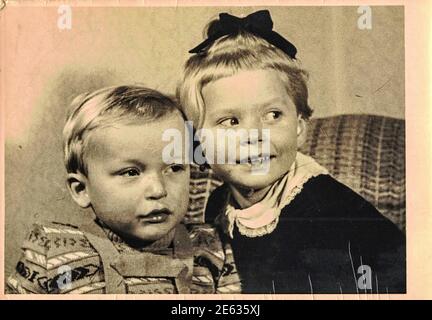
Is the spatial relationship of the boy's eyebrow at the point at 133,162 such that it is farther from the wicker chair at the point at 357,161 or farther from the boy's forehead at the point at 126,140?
the wicker chair at the point at 357,161

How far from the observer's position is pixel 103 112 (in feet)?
11.1

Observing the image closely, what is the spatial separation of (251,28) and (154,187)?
82 cm

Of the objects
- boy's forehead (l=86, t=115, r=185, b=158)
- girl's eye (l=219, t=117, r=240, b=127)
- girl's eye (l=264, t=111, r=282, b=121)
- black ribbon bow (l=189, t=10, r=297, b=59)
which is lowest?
boy's forehead (l=86, t=115, r=185, b=158)

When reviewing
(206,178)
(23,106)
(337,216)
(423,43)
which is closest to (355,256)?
(337,216)

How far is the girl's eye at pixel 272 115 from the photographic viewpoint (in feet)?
11.1

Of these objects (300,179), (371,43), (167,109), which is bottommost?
(300,179)

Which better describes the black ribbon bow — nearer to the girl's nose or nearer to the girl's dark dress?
the girl's nose

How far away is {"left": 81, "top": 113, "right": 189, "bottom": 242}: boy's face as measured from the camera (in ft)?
11.0

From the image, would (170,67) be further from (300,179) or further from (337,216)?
(337,216)

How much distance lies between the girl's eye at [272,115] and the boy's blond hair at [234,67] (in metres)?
0.09

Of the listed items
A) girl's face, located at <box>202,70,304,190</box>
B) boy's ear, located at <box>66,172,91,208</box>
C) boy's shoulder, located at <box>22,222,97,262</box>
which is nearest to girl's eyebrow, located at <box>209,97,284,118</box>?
girl's face, located at <box>202,70,304,190</box>

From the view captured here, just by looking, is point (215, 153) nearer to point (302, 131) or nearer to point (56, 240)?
point (302, 131)

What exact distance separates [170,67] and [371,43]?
894mm

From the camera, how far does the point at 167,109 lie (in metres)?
3.40
